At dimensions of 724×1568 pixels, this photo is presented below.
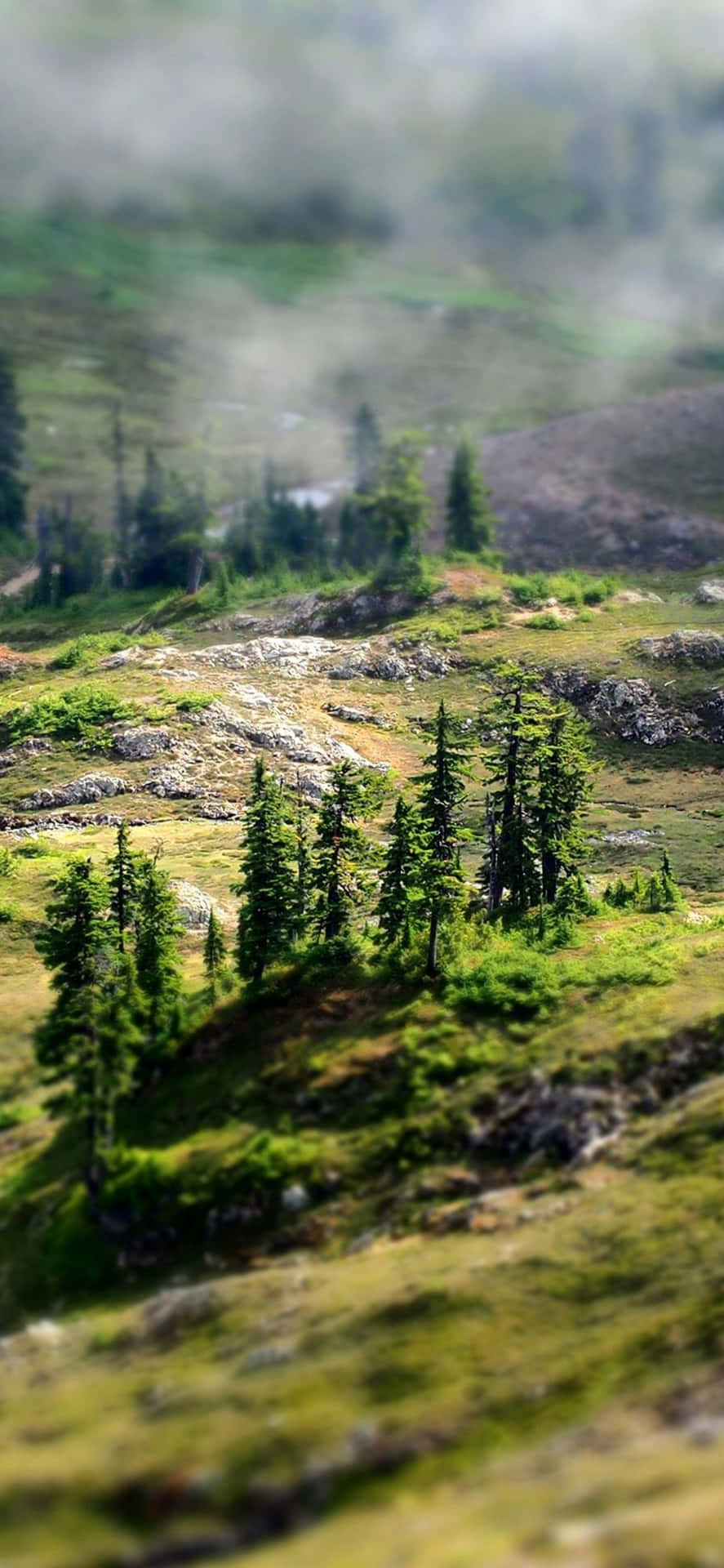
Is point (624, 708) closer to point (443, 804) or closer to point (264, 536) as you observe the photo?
point (443, 804)

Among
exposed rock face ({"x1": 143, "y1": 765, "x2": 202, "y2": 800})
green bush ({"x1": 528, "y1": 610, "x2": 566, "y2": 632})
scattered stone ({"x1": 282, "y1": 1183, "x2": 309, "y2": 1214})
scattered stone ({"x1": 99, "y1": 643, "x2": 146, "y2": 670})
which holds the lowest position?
scattered stone ({"x1": 282, "y1": 1183, "x2": 309, "y2": 1214})

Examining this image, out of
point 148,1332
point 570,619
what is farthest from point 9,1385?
point 570,619

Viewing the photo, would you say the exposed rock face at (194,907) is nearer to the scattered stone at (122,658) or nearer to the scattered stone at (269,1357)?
the scattered stone at (269,1357)

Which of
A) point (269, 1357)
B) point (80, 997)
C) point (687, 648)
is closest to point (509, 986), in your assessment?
point (80, 997)

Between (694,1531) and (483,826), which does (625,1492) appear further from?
(483,826)

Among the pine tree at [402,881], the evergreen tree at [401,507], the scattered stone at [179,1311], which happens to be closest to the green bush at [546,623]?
the evergreen tree at [401,507]

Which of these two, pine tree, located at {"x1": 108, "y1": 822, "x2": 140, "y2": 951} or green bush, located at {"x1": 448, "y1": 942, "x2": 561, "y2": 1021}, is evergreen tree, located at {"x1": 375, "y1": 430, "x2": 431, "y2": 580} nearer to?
pine tree, located at {"x1": 108, "y1": 822, "x2": 140, "y2": 951}

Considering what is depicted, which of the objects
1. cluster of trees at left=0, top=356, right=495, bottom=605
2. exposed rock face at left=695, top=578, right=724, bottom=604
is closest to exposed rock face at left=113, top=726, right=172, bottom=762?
cluster of trees at left=0, top=356, right=495, bottom=605
